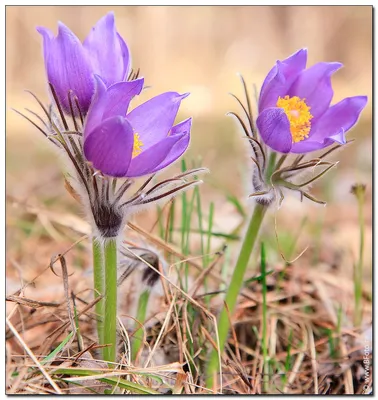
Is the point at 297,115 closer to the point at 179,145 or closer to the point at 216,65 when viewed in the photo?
the point at 179,145

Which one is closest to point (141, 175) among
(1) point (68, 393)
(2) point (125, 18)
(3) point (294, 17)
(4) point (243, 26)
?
(1) point (68, 393)

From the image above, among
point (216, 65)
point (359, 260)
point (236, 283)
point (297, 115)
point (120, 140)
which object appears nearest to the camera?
point (120, 140)

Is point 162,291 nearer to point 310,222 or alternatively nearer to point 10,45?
point 310,222

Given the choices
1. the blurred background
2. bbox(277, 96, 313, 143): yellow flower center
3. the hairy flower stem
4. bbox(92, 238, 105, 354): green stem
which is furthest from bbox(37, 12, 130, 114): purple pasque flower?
the blurred background

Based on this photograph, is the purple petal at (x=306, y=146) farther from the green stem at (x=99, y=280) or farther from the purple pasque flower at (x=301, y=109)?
the green stem at (x=99, y=280)

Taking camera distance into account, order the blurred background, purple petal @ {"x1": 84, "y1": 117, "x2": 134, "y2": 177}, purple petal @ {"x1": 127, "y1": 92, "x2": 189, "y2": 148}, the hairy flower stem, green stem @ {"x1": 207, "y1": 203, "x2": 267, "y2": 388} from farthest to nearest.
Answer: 1. the blurred background
2. the hairy flower stem
3. green stem @ {"x1": 207, "y1": 203, "x2": 267, "y2": 388}
4. purple petal @ {"x1": 127, "y1": 92, "x2": 189, "y2": 148}
5. purple petal @ {"x1": 84, "y1": 117, "x2": 134, "y2": 177}

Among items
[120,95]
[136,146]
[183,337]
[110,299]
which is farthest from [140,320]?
[120,95]

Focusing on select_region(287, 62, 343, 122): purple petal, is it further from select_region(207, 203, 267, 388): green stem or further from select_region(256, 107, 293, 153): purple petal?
select_region(207, 203, 267, 388): green stem
